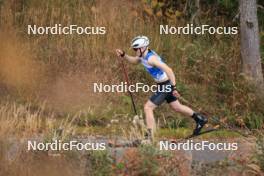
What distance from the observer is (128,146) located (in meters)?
11.3

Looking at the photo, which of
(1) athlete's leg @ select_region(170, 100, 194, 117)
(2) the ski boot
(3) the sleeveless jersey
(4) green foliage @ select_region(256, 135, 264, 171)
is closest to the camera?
(4) green foliage @ select_region(256, 135, 264, 171)

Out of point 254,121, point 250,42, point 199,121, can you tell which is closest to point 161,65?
point 199,121

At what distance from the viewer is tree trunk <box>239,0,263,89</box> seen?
14.7 m

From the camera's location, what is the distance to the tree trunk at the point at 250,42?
14688mm

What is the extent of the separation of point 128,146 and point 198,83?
451cm

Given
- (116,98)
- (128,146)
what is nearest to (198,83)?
(116,98)

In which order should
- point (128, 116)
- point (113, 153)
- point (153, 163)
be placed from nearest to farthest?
point (153, 163)
point (113, 153)
point (128, 116)

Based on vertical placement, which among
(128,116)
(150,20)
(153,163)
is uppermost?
(150,20)

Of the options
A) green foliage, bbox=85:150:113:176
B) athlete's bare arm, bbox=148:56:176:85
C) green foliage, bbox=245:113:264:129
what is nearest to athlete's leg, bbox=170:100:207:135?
athlete's bare arm, bbox=148:56:176:85

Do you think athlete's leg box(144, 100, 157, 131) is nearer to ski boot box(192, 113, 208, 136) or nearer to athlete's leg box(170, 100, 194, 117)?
athlete's leg box(170, 100, 194, 117)

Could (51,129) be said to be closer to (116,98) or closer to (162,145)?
(162,145)

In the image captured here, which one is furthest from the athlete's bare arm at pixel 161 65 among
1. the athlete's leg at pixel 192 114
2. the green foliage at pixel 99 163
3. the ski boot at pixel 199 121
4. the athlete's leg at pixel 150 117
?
the green foliage at pixel 99 163

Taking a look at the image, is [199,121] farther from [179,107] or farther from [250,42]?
[250,42]

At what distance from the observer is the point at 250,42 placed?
14.9 m
